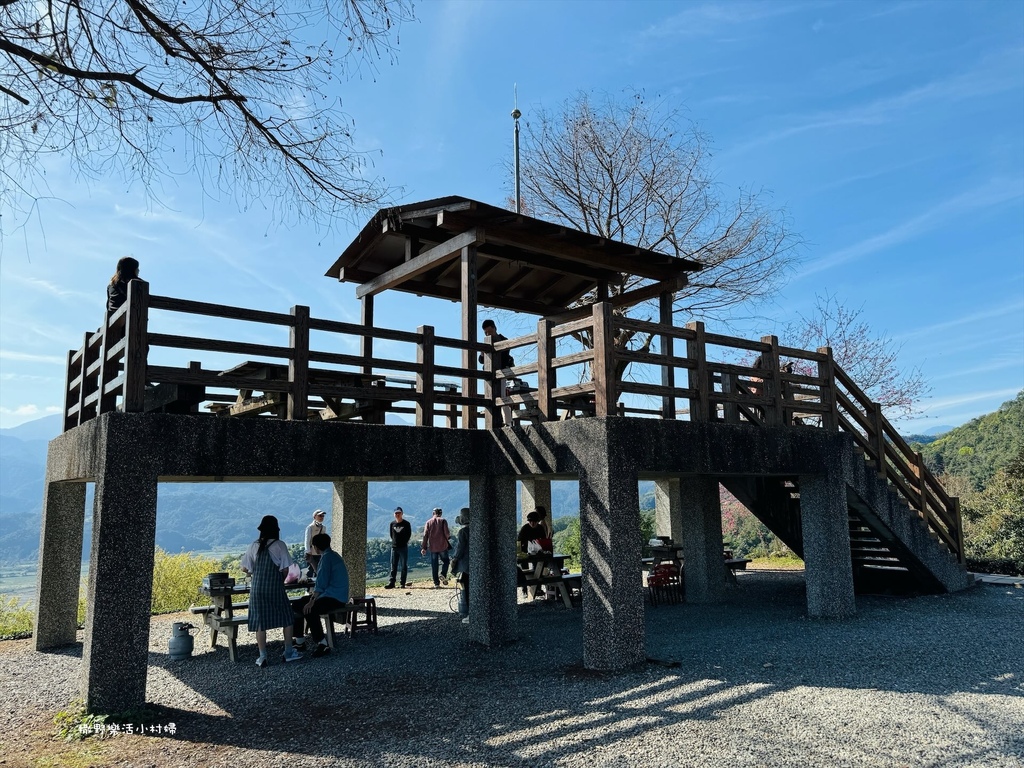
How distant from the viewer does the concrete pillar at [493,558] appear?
9.38 metres

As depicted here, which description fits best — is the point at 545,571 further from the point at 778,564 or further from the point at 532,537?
the point at 778,564

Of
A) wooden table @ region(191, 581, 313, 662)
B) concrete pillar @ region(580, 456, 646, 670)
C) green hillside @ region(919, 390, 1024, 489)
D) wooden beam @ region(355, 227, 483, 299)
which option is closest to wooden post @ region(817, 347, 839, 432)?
concrete pillar @ region(580, 456, 646, 670)

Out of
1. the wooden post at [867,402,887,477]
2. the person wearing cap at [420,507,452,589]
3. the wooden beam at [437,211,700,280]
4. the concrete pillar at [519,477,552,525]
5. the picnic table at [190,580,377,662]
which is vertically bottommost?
the picnic table at [190,580,377,662]

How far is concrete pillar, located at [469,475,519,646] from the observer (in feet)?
30.8

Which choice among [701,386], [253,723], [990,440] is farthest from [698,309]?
[990,440]

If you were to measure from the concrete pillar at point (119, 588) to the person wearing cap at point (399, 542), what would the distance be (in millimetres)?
9594

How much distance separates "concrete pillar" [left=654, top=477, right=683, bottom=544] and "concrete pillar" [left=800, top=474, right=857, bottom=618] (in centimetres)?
530

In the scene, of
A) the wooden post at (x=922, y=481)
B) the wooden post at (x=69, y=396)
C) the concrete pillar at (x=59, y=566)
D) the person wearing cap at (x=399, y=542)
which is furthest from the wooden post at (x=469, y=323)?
the wooden post at (x=922, y=481)

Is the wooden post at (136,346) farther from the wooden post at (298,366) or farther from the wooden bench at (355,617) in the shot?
the wooden bench at (355,617)

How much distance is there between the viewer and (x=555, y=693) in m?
7.09

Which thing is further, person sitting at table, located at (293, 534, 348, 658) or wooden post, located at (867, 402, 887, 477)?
wooden post, located at (867, 402, 887, 477)

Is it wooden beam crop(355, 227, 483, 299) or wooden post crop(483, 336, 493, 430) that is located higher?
wooden beam crop(355, 227, 483, 299)

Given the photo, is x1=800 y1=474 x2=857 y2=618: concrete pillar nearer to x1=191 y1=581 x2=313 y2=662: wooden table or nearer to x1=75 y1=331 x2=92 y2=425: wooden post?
x1=191 y1=581 x2=313 y2=662: wooden table

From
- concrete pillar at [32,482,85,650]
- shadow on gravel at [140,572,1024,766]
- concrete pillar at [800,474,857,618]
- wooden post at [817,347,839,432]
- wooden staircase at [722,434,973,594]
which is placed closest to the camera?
shadow on gravel at [140,572,1024,766]
